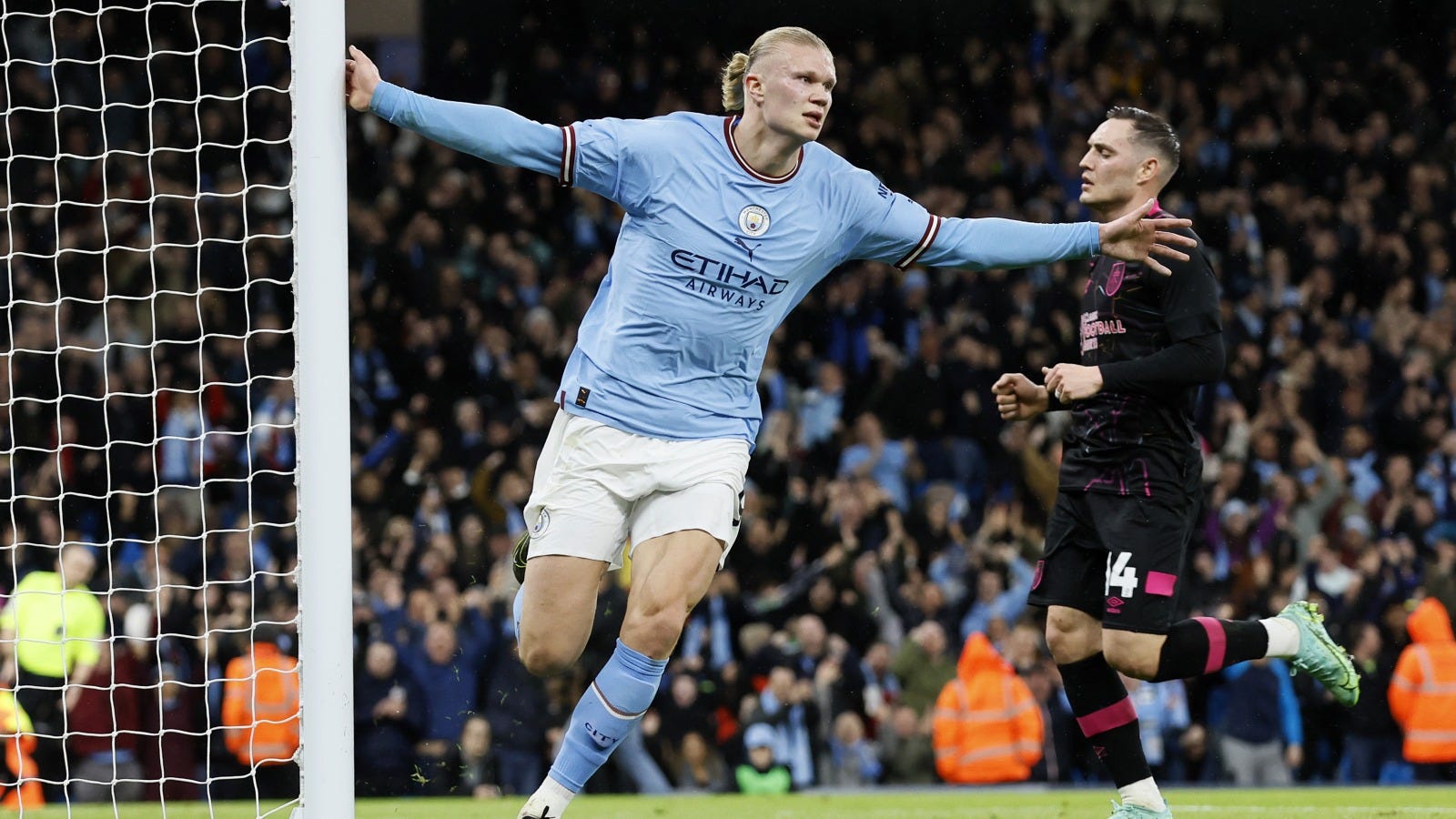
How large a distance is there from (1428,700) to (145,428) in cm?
919

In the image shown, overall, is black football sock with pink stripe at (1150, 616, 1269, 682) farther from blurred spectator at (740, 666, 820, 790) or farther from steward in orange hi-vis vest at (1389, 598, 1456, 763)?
steward in orange hi-vis vest at (1389, 598, 1456, 763)

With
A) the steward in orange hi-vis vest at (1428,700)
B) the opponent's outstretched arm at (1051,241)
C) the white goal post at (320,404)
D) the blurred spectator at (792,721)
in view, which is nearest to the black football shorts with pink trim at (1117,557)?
the opponent's outstretched arm at (1051,241)

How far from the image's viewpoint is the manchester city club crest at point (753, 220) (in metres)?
5.35

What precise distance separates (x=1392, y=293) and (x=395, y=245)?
845 centimetres

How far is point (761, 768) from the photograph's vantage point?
403 inches

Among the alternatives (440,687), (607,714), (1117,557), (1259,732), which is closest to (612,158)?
(607,714)

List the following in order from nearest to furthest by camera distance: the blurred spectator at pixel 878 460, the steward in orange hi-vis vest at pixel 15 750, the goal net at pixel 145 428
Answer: the steward in orange hi-vis vest at pixel 15 750
the goal net at pixel 145 428
the blurred spectator at pixel 878 460

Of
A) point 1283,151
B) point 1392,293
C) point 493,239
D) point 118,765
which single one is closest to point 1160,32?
point 1283,151

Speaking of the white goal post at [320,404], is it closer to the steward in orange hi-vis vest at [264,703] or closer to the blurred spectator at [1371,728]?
the steward in orange hi-vis vest at [264,703]

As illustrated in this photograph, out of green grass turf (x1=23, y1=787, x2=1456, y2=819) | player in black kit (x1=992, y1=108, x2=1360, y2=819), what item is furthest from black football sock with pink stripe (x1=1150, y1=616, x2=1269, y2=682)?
green grass turf (x1=23, y1=787, x2=1456, y2=819)

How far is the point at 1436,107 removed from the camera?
15.3 metres

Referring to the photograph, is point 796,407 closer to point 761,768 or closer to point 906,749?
point 906,749

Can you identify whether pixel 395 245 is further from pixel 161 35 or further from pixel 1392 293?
pixel 1392 293

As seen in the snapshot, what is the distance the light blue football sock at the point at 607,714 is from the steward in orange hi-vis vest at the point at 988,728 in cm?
544
